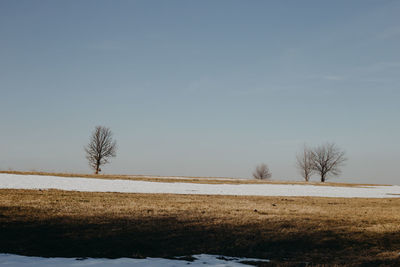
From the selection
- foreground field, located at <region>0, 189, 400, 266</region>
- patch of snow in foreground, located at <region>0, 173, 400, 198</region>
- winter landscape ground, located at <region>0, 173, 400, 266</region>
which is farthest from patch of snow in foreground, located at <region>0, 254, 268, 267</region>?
patch of snow in foreground, located at <region>0, 173, 400, 198</region>

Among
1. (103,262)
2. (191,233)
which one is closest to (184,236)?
(191,233)

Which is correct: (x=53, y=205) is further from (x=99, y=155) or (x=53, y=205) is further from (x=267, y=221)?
(x=99, y=155)

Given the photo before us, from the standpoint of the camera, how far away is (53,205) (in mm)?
18547

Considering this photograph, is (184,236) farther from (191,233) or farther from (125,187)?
(125,187)

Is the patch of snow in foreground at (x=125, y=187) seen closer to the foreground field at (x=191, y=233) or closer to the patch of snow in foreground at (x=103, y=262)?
the foreground field at (x=191, y=233)

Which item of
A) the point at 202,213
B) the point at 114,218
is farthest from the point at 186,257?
the point at 202,213

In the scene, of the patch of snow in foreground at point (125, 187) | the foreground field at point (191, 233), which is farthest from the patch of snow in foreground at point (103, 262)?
the patch of snow in foreground at point (125, 187)

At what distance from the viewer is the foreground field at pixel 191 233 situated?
11.3 meters

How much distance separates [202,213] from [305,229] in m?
5.29

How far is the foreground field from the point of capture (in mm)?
11273

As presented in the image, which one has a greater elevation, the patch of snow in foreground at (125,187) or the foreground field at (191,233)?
the patch of snow in foreground at (125,187)

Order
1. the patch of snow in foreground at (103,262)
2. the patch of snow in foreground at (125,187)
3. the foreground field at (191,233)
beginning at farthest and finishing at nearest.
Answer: the patch of snow in foreground at (125,187)
the foreground field at (191,233)
the patch of snow in foreground at (103,262)

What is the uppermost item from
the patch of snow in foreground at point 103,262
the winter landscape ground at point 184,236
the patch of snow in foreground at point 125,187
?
the patch of snow in foreground at point 125,187

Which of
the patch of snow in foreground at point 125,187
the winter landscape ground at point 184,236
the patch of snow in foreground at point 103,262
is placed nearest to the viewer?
the patch of snow in foreground at point 103,262
